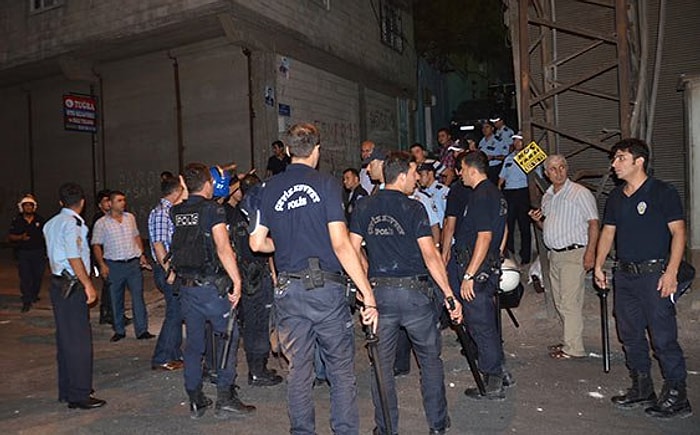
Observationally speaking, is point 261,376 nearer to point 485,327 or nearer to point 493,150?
point 485,327

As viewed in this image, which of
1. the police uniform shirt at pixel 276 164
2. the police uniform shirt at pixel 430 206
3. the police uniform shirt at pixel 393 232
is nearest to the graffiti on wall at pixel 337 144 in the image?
the police uniform shirt at pixel 276 164

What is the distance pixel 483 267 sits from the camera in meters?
5.75

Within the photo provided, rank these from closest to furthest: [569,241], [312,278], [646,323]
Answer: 1. [312,278]
2. [646,323]
3. [569,241]

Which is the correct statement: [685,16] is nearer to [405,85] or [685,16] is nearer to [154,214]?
[154,214]

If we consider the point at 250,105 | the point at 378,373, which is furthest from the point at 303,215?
the point at 250,105

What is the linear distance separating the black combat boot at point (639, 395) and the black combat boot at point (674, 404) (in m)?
0.22

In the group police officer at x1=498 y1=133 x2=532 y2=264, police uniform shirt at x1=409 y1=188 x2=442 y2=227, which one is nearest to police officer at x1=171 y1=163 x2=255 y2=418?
police uniform shirt at x1=409 y1=188 x2=442 y2=227

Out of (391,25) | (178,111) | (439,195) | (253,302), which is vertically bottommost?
(253,302)

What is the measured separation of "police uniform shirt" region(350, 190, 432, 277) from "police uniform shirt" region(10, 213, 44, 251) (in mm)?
8285

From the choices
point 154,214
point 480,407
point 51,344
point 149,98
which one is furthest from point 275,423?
point 149,98

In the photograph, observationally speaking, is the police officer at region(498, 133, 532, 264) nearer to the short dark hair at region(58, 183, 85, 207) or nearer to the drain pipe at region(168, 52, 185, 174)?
the short dark hair at region(58, 183, 85, 207)

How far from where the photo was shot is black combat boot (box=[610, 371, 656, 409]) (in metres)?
5.32

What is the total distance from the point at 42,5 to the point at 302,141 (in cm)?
1556

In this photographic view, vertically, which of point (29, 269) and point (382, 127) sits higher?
point (382, 127)
